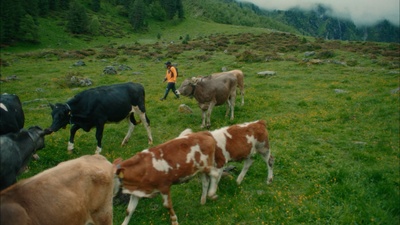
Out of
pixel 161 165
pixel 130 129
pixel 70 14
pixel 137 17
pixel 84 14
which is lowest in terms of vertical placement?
pixel 130 129

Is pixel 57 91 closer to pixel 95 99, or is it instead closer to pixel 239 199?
pixel 95 99

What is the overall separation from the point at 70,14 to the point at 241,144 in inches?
3285

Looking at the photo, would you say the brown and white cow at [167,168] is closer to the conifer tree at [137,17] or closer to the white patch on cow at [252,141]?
the white patch on cow at [252,141]

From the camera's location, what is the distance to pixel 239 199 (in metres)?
8.03

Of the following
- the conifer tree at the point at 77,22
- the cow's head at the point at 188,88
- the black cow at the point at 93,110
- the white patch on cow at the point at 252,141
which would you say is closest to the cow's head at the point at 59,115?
the black cow at the point at 93,110

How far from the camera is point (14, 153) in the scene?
18.4 feet

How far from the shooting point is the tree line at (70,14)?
60.7m

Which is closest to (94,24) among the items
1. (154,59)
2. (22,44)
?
(22,44)

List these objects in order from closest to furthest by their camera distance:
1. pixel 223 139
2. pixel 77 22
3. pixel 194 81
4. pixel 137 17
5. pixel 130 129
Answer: pixel 223 139, pixel 130 129, pixel 194 81, pixel 77 22, pixel 137 17

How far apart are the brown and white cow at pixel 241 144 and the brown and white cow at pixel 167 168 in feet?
1.66

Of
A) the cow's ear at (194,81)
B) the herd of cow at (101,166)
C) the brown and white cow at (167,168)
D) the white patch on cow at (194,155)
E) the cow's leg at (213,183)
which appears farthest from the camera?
the cow's ear at (194,81)

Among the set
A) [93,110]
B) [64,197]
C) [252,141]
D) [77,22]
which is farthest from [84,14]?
[64,197]

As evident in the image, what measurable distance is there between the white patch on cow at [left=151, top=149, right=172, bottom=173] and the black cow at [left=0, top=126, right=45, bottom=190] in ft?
9.18

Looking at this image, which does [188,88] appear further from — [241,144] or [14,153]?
[14,153]
